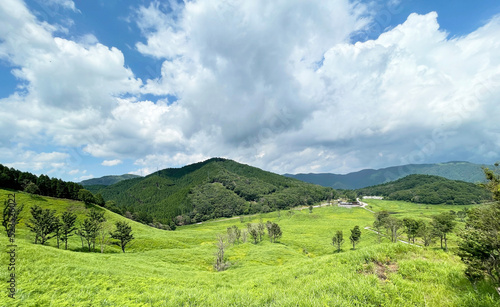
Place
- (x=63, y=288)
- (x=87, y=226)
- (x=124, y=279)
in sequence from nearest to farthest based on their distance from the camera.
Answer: (x=63, y=288)
(x=124, y=279)
(x=87, y=226)

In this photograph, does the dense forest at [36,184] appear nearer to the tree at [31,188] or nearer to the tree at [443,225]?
the tree at [31,188]

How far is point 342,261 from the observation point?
625 inches

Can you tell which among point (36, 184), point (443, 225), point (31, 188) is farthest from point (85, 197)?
point (443, 225)

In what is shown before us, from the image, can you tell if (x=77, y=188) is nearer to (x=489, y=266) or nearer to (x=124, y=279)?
(x=124, y=279)

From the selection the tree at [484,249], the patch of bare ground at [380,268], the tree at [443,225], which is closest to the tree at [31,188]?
the patch of bare ground at [380,268]

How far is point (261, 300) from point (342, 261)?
8223mm

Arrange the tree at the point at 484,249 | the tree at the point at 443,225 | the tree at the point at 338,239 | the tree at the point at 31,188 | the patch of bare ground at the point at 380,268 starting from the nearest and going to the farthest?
Answer: the tree at the point at 484,249 → the patch of bare ground at the point at 380,268 → the tree at the point at 443,225 → the tree at the point at 338,239 → the tree at the point at 31,188

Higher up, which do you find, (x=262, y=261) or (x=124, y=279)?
Answer: (x=124, y=279)

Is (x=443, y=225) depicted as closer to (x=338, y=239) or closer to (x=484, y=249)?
(x=338, y=239)

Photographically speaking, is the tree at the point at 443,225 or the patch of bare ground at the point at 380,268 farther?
the tree at the point at 443,225

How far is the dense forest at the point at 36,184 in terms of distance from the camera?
105m

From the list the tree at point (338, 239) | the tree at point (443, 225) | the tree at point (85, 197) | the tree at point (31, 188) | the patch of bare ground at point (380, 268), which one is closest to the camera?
the patch of bare ground at point (380, 268)

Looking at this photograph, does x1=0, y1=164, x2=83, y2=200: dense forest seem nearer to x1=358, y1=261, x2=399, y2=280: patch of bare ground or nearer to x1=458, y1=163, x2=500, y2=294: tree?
x1=358, y1=261, x2=399, y2=280: patch of bare ground

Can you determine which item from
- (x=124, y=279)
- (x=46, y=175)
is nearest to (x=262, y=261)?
(x=124, y=279)
